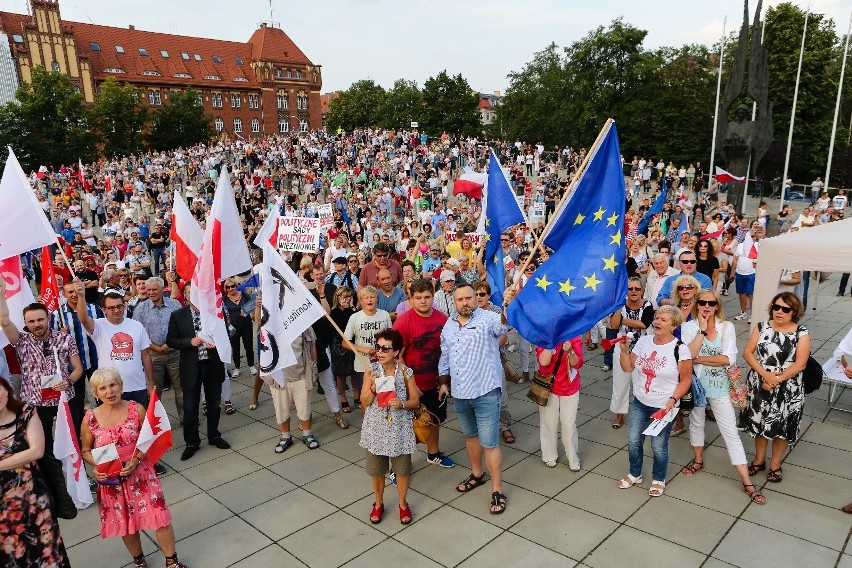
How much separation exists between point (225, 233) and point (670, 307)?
4.64 metres

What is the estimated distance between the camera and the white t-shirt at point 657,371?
5.00 meters

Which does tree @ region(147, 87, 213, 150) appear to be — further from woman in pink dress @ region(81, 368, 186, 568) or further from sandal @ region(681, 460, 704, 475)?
sandal @ region(681, 460, 704, 475)

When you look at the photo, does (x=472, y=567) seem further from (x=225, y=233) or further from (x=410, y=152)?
(x=410, y=152)

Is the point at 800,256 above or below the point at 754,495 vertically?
above

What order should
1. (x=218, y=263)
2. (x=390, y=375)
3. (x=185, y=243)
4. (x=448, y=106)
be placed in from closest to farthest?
(x=390, y=375) < (x=218, y=263) < (x=185, y=243) < (x=448, y=106)

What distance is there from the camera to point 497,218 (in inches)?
305

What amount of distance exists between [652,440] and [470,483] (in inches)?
68.6

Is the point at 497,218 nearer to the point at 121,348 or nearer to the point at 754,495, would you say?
the point at 754,495

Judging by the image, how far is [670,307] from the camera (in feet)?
16.5

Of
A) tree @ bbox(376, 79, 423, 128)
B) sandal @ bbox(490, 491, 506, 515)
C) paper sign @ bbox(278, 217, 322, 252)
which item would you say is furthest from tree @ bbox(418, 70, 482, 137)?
sandal @ bbox(490, 491, 506, 515)

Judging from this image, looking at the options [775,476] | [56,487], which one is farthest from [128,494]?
[775,476]

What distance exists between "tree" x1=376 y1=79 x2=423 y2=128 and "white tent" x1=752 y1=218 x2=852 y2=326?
81.4 meters

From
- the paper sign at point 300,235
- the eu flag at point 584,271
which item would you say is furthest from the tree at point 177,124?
the eu flag at point 584,271

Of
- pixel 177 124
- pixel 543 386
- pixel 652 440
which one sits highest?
pixel 177 124
